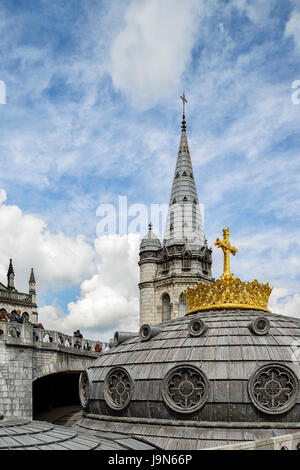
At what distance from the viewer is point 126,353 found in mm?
20641

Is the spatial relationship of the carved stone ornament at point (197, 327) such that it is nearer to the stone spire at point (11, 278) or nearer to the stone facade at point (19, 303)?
the stone facade at point (19, 303)

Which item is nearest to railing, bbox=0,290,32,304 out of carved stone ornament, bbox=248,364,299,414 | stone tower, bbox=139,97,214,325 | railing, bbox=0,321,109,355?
stone tower, bbox=139,97,214,325

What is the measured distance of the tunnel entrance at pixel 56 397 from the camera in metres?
38.2

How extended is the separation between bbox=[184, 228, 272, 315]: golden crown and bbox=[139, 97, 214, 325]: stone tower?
47256 mm

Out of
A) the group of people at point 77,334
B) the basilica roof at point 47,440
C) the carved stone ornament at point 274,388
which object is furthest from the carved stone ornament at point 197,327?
the group of people at point 77,334

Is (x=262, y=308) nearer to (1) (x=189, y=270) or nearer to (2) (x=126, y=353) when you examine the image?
(2) (x=126, y=353)

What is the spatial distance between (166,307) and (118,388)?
180 ft

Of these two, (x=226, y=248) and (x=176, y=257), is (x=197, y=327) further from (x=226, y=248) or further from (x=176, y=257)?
(x=176, y=257)

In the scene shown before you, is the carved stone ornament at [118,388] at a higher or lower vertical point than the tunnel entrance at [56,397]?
higher

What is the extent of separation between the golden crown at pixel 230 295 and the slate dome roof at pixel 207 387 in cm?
216

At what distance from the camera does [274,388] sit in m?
16.8
